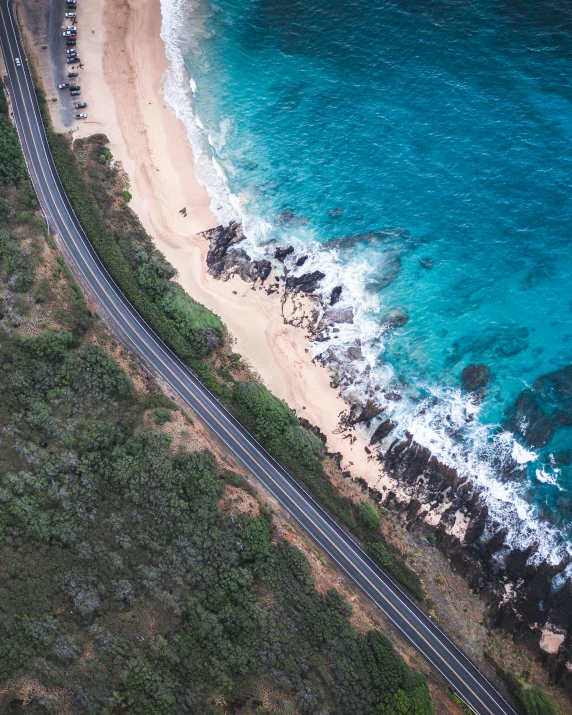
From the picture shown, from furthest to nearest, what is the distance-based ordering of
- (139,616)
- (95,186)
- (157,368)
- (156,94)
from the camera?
(156,94)
(95,186)
(157,368)
(139,616)

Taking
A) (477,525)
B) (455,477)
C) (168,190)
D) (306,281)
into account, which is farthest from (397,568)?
(168,190)

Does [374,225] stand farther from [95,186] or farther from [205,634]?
[205,634]

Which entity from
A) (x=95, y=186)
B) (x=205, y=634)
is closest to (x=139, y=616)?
(x=205, y=634)

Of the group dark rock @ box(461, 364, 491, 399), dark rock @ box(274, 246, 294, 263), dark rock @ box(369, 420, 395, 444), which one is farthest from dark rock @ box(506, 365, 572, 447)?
dark rock @ box(274, 246, 294, 263)

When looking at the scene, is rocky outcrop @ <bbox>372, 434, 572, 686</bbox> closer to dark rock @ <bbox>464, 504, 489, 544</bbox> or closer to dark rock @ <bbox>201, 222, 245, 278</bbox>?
dark rock @ <bbox>464, 504, 489, 544</bbox>

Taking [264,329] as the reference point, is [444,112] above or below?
above

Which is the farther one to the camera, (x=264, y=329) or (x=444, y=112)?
(x=444, y=112)

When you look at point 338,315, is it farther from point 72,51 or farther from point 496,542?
point 72,51
